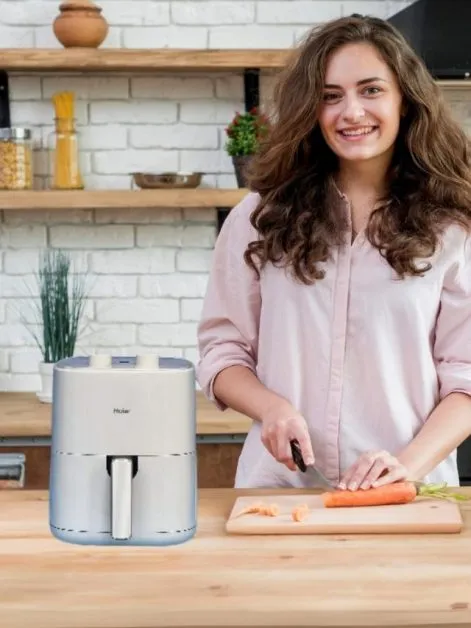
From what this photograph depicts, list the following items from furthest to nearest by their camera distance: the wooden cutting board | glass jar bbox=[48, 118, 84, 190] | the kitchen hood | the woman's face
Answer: glass jar bbox=[48, 118, 84, 190]
the kitchen hood
the woman's face
the wooden cutting board

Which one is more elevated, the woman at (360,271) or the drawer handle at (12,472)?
the woman at (360,271)

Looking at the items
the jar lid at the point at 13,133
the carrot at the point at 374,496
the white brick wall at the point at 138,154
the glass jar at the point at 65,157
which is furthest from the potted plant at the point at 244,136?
the carrot at the point at 374,496

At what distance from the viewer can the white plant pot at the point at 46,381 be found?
11.7 ft

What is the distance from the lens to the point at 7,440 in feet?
11.0

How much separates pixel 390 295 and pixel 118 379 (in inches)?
26.1

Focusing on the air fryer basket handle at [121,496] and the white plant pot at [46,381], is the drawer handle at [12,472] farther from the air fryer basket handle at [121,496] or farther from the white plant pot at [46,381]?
the white plant pot at [46,381]

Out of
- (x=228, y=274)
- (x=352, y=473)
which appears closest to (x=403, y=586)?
(x=352, y=473)

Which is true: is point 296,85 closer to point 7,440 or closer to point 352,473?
point 352,473

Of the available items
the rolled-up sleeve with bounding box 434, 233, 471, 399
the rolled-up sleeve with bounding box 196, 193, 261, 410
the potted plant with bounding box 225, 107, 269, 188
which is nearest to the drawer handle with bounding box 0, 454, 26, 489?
the rolled-up sleeve with bounding box 196, 193, 261, 410

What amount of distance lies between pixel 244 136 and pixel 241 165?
0.09 m

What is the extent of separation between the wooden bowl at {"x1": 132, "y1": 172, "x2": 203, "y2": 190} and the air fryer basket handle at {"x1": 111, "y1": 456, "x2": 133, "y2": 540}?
2.04 metres

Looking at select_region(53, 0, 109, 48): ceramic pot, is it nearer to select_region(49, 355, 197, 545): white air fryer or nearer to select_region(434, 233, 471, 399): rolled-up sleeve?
select_region(434, 233, 471, 399): rolled-up sleeve

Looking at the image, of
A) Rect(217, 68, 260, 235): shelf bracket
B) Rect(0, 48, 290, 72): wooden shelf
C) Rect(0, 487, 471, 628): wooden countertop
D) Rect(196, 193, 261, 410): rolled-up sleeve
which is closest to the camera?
Rect(0, 487, 471, 628): wooden countertop

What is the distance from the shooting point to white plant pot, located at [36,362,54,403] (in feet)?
11.7
